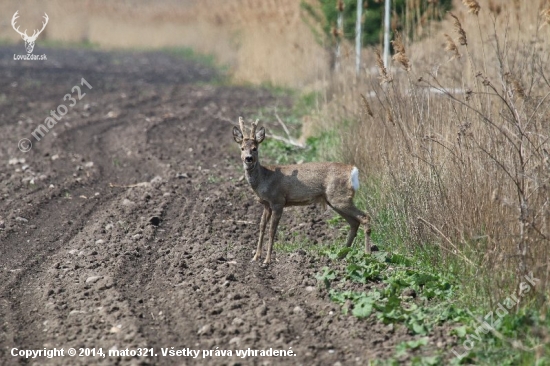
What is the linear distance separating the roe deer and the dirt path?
491mm

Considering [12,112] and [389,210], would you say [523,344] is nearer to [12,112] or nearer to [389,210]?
[389,210]

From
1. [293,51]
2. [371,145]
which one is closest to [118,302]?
[371,145]

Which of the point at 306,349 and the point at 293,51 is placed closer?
the point at 306,349

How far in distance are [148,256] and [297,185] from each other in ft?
4.72

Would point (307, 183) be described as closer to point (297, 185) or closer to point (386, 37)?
point (297, 185)

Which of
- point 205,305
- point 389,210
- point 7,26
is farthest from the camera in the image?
point 7,26

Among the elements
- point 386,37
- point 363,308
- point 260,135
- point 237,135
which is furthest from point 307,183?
point 386,37

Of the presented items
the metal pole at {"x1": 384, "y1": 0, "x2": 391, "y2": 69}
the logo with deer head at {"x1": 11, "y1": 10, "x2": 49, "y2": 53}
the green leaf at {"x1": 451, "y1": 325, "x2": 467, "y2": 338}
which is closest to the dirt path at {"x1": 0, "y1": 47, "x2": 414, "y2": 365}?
the green leaf at {"x1": 451, "y1": 325, "x2": 467, "y2": 338}

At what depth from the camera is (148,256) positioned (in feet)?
25.8

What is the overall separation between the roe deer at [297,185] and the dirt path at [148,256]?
491mm

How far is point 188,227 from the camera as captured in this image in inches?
350

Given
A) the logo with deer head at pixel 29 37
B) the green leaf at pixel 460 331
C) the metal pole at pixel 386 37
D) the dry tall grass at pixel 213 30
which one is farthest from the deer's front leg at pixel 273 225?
the logo with deer head at pixel 29 37

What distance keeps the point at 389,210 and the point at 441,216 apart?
Answer: 3.14 ft

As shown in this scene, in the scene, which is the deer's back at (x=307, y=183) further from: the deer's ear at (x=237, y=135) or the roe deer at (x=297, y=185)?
the deer's ear at (x=237, y=135)
